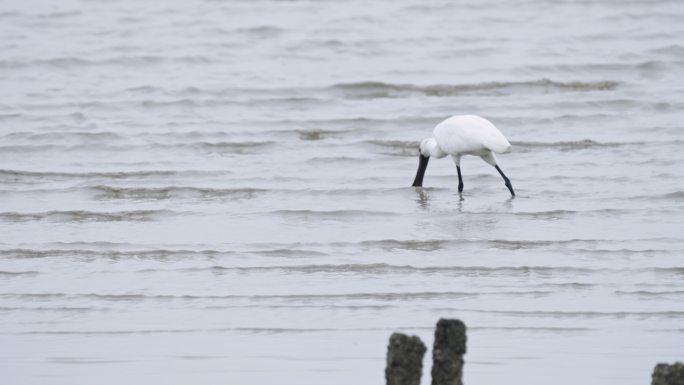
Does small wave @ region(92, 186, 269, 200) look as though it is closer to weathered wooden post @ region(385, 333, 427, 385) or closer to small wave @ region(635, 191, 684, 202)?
small wave @ region(635, 191, 684, 202)

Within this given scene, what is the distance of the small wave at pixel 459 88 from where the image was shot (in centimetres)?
1619

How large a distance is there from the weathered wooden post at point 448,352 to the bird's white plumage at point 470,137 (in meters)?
6.37

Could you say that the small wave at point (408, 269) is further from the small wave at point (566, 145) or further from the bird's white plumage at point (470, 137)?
the small wave at point (566, 145)

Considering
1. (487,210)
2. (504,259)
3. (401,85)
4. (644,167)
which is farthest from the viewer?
(401,85)

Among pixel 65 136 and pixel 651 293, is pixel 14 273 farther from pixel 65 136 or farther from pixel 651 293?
pixel 65 136

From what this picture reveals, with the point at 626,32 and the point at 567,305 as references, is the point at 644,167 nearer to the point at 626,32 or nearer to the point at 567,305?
the point at 567,305

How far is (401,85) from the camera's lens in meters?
16.5

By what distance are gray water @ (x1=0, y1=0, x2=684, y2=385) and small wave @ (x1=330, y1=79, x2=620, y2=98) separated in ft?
0.16

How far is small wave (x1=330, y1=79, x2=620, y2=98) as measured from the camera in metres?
16.2

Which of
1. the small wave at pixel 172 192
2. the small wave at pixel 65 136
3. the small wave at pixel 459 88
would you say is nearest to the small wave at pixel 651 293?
the small wave at pixel 172 192

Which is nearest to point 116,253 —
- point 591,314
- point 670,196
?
point 591,314

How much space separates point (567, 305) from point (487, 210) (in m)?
2.97

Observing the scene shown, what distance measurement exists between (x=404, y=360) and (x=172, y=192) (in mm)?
7321

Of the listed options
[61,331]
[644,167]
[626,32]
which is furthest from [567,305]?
[626,32]
